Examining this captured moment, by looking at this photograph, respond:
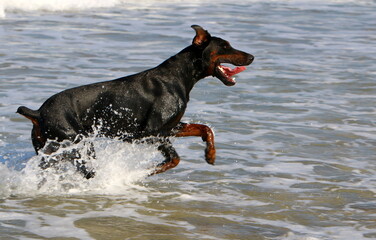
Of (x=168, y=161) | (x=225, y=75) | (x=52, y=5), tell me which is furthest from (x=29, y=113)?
(x=52, y=5)

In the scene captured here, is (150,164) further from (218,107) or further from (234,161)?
(218,107)

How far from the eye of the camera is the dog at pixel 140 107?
637cm

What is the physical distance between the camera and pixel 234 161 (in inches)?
303

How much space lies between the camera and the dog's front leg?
22.6ft

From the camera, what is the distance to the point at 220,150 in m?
8.06

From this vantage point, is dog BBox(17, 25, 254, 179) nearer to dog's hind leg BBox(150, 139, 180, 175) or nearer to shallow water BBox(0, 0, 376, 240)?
dog's hind leg BBox(150, 139, 180, 175)

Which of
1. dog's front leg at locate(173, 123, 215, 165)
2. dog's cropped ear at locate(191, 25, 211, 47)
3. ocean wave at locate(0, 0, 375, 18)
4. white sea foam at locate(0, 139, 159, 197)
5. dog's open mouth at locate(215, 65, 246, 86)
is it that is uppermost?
ocean wave at locate(0, 0, 375, 18)

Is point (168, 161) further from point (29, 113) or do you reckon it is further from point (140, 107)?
point (29, 113)

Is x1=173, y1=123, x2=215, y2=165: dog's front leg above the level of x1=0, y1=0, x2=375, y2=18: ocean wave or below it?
below

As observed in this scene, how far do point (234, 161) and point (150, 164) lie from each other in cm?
84

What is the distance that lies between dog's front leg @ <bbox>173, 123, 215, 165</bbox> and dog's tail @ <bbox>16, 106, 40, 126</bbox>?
1284 millimetres

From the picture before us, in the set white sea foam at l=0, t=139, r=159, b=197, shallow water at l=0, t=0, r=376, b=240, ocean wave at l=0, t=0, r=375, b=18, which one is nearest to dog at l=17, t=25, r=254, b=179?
white sea foam at l=0, t=139, r=159, b=197

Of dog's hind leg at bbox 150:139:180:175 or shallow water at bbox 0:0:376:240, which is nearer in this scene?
shallow water at bbox 0:0:376:240

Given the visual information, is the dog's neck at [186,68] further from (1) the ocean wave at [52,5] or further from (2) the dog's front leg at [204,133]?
(1) the ocean wave at [52,5]
